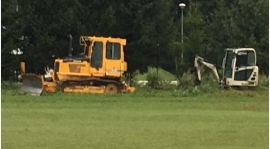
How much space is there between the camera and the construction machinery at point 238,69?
31562 mm

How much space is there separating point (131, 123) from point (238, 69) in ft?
58.0

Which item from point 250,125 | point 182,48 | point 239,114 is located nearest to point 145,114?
point 239,114

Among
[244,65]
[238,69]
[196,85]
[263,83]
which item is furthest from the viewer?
[263,83]

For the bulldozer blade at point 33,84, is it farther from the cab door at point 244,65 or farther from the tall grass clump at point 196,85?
the cab door at point 244,65

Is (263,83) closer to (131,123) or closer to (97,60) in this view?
(97,60)

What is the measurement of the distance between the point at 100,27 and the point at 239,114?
17.4 metres

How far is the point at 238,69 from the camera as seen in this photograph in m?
32.1

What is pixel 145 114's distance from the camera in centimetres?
1762

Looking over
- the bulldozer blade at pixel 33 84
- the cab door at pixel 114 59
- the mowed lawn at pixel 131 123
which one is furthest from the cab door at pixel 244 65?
the bulldozer blade at pixel 33 84

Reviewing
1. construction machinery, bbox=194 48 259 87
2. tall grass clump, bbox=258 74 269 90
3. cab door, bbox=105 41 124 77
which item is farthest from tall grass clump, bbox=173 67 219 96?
cab door, bbox=105 41 124 77

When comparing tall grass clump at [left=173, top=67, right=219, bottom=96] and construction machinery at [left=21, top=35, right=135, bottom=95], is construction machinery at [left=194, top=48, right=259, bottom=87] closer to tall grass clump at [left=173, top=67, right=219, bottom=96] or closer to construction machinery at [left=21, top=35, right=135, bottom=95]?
tall grass clump at [left=173, top=67, right=219, bottom=96]

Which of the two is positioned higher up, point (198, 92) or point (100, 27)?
point (100, 27)

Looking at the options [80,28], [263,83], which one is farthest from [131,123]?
[80,28]

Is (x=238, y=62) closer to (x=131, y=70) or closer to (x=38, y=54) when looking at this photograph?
(x=131, y=70)
